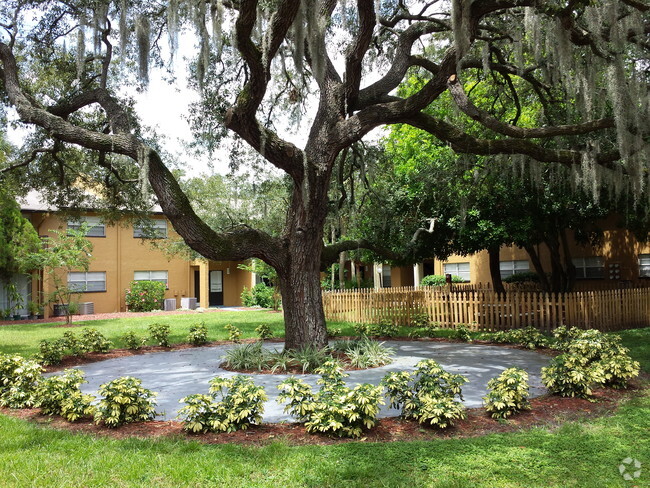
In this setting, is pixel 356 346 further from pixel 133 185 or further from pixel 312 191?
pixel 133 185

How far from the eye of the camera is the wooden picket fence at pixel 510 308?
13.4 metres

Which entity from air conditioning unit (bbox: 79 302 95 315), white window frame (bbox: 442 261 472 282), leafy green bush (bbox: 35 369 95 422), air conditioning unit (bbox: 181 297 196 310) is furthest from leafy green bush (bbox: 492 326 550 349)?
air conditioning unit (bbox: 79 302 95 315)

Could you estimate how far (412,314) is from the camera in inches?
630

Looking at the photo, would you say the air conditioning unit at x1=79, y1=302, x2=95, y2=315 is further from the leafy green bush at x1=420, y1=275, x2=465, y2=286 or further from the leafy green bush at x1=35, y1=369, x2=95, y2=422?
the leafy green bush at x1=35, y1=369, x2=95, y2=422

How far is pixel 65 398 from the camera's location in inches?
234

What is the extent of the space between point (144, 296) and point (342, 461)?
2343 centimetres

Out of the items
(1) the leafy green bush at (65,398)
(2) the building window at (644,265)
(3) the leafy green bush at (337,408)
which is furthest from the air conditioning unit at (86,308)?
(2) the building window at (644,265)

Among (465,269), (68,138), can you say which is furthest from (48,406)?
(465,269)

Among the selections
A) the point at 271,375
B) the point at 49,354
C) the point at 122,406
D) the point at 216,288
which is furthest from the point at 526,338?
the point at 216,288

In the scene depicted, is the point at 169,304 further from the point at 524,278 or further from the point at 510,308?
the point at 510,308

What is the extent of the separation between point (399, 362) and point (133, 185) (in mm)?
8655

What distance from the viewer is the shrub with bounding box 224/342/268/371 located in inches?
353

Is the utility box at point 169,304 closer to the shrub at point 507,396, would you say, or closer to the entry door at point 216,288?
the entry door at point 216,288

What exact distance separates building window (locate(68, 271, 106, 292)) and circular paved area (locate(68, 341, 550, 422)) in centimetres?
1525
